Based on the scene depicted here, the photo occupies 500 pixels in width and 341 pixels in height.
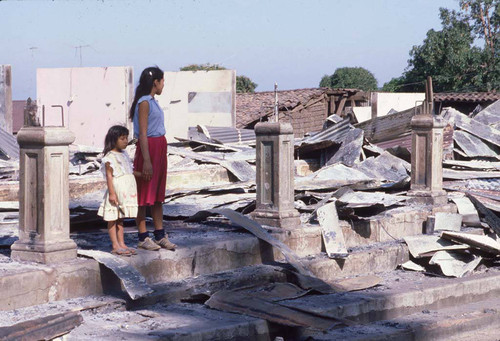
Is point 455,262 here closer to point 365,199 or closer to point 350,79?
point 365,199

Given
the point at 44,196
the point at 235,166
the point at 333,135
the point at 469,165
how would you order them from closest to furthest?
the point at 44,196 < the point at 235,166 < the point at 469,165 < the point at 333,135

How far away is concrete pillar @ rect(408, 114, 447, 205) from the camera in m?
11.0

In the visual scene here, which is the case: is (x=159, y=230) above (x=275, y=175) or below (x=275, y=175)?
Result: below

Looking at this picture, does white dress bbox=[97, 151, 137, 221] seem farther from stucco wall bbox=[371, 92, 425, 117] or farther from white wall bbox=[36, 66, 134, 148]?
stucco wall bbox=[371, 92, 425, 117]

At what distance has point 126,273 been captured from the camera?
21.2ft

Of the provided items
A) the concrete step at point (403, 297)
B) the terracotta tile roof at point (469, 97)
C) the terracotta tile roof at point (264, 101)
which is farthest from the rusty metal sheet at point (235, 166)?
the terracotta tile roof at point (469, 97)

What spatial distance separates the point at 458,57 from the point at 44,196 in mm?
31990

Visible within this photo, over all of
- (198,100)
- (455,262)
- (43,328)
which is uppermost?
(198,100)

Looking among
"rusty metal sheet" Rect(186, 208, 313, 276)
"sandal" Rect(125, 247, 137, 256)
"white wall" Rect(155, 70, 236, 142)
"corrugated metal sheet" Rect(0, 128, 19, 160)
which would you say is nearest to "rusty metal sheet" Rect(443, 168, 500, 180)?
"rusty metal sheet" Rect(186, 208, 313, 276)

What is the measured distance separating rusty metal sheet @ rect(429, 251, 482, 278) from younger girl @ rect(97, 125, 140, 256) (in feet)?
12.8

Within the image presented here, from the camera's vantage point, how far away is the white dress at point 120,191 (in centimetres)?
676

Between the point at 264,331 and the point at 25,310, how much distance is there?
185 centimetres

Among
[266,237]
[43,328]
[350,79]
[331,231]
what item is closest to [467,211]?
[331,231]

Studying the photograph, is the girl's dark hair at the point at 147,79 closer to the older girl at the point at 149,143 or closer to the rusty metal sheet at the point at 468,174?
the older girl at the point at 149,143
